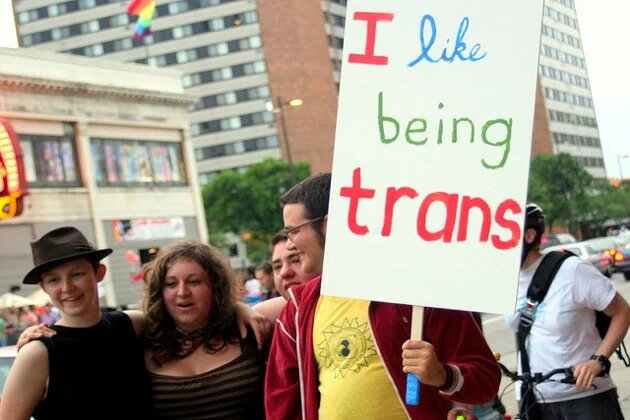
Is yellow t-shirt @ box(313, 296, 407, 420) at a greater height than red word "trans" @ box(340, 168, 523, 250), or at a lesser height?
lesser

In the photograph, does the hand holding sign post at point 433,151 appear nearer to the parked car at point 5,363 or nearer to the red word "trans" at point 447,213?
the red word "trans" at point 447,213

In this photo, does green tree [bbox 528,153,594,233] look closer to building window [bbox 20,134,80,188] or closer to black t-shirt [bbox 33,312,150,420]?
building window [bbox 20,134,80,188]

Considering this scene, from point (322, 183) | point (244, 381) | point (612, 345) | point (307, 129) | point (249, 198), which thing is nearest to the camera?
point (322, 183)

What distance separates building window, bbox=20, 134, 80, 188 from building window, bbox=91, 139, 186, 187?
4.13ft

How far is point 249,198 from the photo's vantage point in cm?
7312

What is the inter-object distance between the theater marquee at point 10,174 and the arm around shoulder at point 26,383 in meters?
25.5

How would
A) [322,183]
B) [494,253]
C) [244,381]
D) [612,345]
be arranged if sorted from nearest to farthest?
[494,253] < [322,183] < [244,381] < [612,345]

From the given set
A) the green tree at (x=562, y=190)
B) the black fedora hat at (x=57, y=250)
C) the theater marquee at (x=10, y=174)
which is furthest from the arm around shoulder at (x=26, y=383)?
the green tree at (x=562, y=190)

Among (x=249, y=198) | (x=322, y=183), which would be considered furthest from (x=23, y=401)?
(x=249, y=198)

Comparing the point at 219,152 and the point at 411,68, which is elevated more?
the point at 219,152

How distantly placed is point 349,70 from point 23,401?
6.00 feet

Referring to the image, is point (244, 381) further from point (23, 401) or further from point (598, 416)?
point (598, 416)

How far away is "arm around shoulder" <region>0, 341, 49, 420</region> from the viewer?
360 cm

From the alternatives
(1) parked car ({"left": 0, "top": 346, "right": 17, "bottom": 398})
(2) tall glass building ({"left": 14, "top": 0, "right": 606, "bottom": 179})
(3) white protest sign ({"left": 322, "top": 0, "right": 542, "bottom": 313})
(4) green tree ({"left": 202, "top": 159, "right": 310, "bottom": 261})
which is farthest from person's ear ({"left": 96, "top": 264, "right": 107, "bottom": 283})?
(2) tall glass building ({"left": 14, "top": 0, "right": 606, "bottom": 179})
